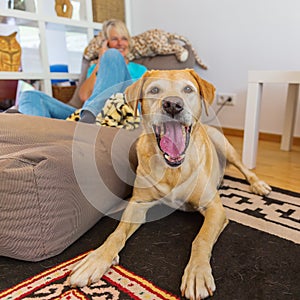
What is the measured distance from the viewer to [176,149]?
102 cm

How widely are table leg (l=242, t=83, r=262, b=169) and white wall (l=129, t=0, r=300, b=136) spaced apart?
2.36 ft

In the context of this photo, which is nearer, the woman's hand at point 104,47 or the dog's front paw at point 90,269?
the dog's front paw at point 90,269

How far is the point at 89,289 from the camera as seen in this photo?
766mm

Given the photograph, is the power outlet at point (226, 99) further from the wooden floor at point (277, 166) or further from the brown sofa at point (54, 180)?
the brown sofa at point (54, 180)

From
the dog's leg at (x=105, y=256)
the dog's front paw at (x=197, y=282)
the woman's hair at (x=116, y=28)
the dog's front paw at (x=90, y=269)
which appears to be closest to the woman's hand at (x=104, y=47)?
the woman's hair at (x=116, y=28)

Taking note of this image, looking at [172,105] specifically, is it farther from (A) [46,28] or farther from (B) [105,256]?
(A) [46,28]

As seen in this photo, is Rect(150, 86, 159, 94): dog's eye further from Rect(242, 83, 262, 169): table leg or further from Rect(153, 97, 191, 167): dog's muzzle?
Rect(242, 83, 262, 169): table leg

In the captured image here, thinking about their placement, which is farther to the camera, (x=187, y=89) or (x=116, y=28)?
(x=116, y=28)

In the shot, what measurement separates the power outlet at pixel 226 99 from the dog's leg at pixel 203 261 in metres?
1.67

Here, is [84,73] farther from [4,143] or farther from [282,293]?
[282,293]

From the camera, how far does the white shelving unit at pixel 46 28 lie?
7.77 feet

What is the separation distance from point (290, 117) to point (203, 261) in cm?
163

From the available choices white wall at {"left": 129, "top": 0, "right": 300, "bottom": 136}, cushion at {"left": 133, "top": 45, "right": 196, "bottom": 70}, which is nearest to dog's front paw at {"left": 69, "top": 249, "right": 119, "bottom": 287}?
cushion at {"left": 133, "top": 45, "right": 196, "bottom": 70}

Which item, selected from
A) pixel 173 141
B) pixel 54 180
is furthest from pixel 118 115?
pixel 54 180
